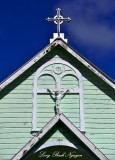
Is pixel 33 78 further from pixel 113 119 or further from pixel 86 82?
pixel 113 119

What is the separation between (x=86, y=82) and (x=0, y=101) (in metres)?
2.79

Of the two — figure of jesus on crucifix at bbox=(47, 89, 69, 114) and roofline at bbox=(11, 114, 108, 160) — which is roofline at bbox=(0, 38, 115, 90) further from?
roofline at bbox=(11, 114, 108, 160)

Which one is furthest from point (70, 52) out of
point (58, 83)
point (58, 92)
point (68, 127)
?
point (68, 127)

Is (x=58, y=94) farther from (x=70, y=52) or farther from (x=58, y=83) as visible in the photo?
(x=70, y=52)

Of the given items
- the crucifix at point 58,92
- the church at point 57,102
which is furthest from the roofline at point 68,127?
the crucifix at point 58,92

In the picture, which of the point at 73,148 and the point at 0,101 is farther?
the point at 0,101

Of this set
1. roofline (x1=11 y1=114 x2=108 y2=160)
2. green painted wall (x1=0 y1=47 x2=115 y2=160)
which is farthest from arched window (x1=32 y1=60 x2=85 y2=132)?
roofline (x1=11 y1=114 x2=108 y2=160)

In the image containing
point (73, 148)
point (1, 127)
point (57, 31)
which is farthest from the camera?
point (57, 31)

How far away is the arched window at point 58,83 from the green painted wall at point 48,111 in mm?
127

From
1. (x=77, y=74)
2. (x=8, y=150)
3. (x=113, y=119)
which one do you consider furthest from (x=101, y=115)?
(x=8, y=150)

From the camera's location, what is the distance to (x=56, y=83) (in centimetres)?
1597

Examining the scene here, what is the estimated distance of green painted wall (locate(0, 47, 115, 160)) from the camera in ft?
49.9

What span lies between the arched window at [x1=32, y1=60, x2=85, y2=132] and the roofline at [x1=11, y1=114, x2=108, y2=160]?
3.76ft

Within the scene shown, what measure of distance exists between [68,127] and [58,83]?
2.18 metres
